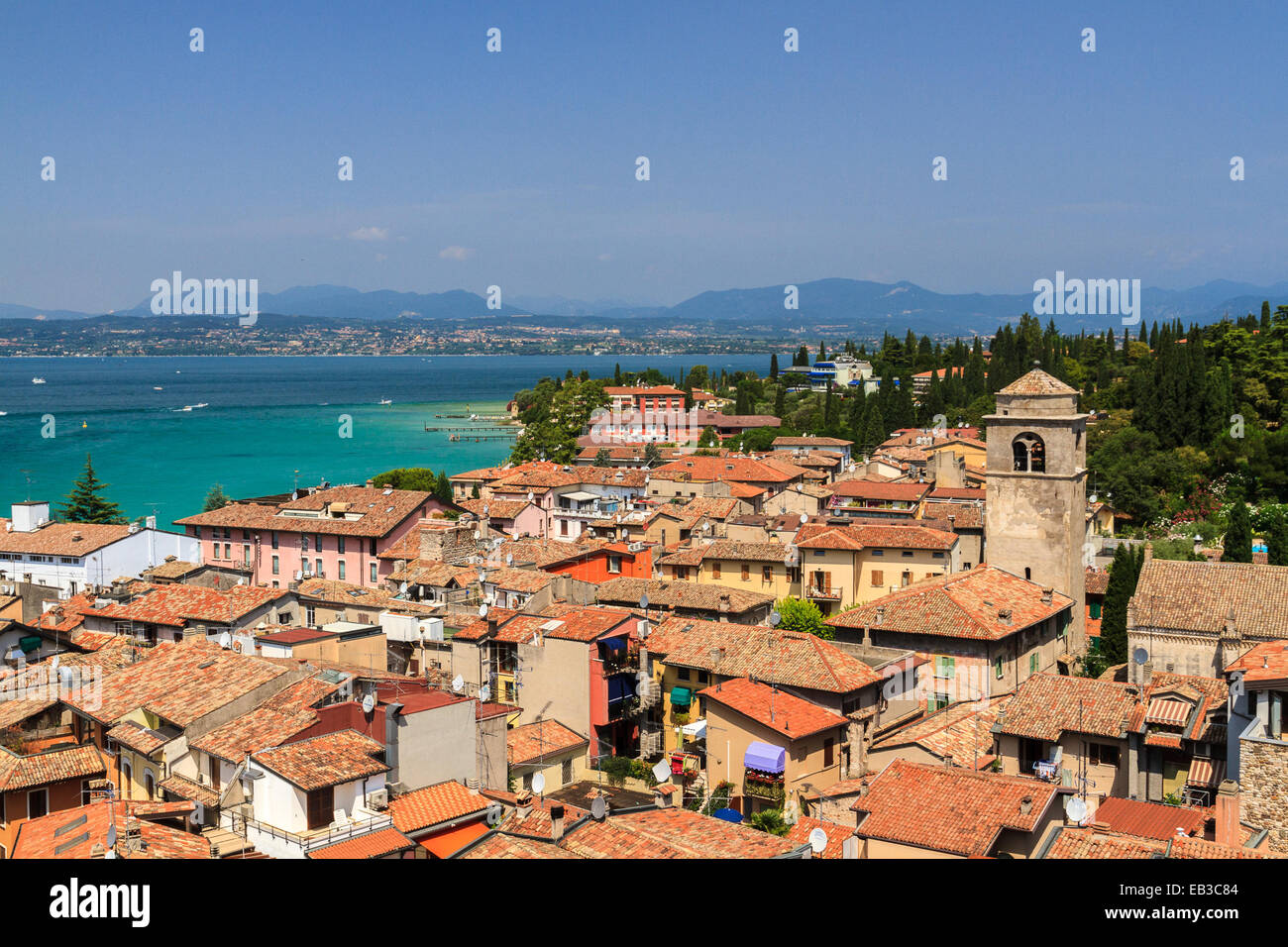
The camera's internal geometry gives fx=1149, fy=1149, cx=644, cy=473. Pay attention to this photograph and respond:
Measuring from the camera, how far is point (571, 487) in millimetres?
41906

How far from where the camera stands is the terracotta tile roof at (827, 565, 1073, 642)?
19.5m

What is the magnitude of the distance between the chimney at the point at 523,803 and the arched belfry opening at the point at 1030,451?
1411 cm

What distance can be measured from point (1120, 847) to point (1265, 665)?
3696mm

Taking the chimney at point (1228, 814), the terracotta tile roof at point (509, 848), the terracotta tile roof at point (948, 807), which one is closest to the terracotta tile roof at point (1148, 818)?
the chimney at point (1228, 814)

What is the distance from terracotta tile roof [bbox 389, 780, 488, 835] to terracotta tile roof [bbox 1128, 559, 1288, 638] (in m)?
12.3

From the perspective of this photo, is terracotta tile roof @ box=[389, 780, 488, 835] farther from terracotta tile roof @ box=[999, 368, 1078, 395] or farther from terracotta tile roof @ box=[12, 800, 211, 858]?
terracotta tile roof @ box=[999, 368, 1078, 395]

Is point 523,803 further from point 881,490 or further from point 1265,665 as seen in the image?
point 881,490

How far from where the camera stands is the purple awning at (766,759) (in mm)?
15211

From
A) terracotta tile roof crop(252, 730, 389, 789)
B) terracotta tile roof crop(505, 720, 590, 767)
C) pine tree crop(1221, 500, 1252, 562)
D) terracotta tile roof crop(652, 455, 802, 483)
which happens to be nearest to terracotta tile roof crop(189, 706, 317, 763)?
terracotta tile roof crop(252, 730, 389, 789)

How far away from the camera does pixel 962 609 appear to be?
65.1 feet

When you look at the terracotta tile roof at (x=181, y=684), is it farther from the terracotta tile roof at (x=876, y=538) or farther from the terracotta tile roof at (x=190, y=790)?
the terracotta tile roof at (x=876, y=538)

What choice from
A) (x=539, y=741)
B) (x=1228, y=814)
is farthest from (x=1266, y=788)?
(x=539, y=741)
